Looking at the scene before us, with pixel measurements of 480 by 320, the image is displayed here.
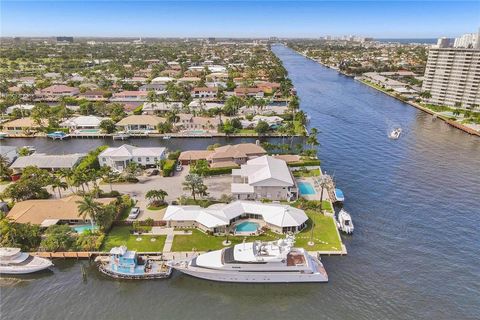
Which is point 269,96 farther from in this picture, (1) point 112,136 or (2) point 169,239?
(2) point 169,239

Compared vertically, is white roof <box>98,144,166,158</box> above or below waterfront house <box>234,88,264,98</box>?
below

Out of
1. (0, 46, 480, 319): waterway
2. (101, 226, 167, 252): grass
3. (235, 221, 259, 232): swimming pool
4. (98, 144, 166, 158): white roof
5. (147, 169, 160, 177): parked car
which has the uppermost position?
(98, 144, 166, 158): white roof

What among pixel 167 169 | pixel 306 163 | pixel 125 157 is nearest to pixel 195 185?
pixel 167 169

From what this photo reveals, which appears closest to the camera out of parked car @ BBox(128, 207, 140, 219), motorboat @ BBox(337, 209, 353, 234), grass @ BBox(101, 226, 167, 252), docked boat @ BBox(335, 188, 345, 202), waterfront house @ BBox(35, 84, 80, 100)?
grass @ BBox(101, 226, 167, 252)

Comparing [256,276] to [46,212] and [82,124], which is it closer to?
[46,212]

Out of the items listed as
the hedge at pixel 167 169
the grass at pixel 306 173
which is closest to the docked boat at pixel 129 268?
the hedge at pixel 167 169

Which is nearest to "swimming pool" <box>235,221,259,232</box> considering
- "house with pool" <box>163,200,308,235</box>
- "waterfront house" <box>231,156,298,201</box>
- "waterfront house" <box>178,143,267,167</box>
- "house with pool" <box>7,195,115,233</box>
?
"house with pool" <box>163,200,308,235</box>

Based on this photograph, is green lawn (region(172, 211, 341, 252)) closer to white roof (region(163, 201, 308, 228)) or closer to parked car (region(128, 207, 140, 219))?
white roof (region(163, 201, 308, 228))
